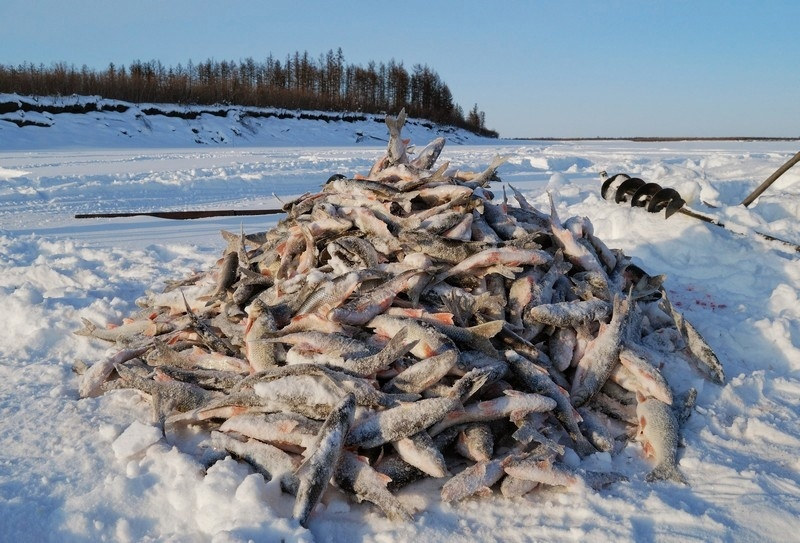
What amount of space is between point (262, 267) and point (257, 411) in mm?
1471

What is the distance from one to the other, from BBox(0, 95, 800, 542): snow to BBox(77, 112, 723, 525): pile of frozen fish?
15 cm

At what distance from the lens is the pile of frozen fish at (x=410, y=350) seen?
9.17 ft

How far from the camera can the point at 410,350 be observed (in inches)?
126

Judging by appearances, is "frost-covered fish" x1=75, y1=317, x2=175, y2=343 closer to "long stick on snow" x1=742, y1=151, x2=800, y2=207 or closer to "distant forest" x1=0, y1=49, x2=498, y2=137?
"long stick on snow" x1=742, y1=151, x2=800, y2=207

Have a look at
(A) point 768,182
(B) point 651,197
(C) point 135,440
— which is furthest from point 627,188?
(C) point 135,440

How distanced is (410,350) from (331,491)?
2.74ft

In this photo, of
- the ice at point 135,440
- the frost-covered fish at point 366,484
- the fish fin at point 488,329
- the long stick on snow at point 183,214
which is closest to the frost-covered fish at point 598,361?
the fish fin at point 488,329

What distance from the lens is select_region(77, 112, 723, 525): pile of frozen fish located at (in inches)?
110

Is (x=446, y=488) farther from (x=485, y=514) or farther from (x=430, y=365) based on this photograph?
(x=430, y=365)

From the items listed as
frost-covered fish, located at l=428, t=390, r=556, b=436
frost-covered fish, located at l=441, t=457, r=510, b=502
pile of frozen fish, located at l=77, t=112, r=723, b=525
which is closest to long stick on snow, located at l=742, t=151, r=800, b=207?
pile of frozen fish, located at l=77, t=112, r=723, b=525

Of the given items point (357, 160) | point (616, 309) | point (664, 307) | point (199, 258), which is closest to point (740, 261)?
point (664, 307)

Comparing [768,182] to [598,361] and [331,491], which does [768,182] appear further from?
[331,491]

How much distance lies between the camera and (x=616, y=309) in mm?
3725

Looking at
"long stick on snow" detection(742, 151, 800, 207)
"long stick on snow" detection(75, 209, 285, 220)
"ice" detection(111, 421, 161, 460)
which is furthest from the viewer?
"long stick on snow" detection(75, 209, 285, 220)
